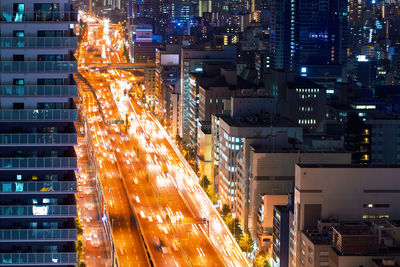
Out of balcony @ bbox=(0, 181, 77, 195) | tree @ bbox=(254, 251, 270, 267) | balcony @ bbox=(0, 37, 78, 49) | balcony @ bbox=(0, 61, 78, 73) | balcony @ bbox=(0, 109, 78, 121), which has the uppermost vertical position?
balcony @ bbox=(0, 37, 78, 49)

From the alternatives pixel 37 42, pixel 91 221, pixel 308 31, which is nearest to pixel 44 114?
pixel 37 42

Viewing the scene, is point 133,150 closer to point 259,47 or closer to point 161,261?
point 161,261

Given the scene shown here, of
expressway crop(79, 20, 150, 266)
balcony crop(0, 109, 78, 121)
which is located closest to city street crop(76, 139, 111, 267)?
expressway crop(79, 20, 150, 266)

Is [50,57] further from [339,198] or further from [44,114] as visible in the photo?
[339,198]

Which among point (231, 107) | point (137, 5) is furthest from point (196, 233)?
point (137, 5)

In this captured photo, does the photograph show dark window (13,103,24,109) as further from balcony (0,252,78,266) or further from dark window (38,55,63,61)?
balcony (0,252,78,266)

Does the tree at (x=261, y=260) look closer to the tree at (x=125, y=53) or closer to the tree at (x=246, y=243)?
the tree at (x=246, y=243)
